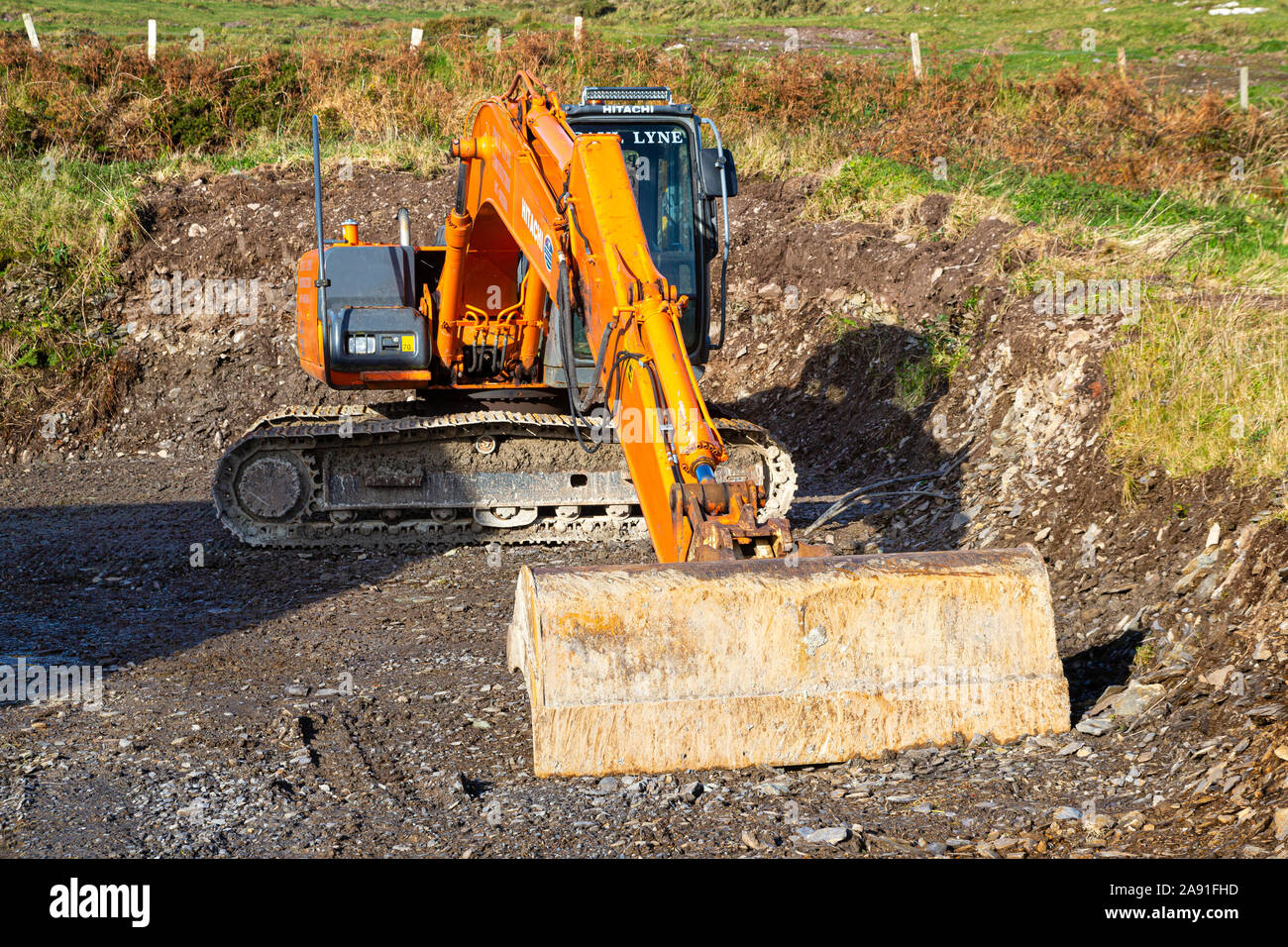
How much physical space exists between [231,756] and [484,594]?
2714 mm

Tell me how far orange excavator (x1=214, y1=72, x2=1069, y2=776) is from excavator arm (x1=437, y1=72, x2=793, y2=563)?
0.01 meters

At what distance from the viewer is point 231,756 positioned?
4719 mm

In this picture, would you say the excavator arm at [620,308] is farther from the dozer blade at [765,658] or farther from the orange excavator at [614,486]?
the dozer blade at [765,658]

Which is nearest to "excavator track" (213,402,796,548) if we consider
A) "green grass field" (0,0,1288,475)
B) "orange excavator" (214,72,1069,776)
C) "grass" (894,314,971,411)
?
"orange excavator" (214,72,1069,776)

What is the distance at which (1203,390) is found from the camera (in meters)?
6.97

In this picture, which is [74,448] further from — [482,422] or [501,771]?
[501,771]

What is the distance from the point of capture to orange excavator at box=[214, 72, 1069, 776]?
4.41 metres

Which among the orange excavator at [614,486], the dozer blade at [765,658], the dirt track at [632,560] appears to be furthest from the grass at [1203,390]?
the dozer blade at [765,658]

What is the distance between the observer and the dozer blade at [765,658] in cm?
438

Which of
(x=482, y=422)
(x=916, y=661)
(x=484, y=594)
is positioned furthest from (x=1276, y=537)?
(x=482, y=422)

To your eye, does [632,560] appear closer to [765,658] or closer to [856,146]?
[765,658]

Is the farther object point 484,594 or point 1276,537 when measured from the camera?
point 484,594

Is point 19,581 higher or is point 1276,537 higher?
point 1276,537

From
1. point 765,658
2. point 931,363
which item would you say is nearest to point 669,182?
point 931,363
